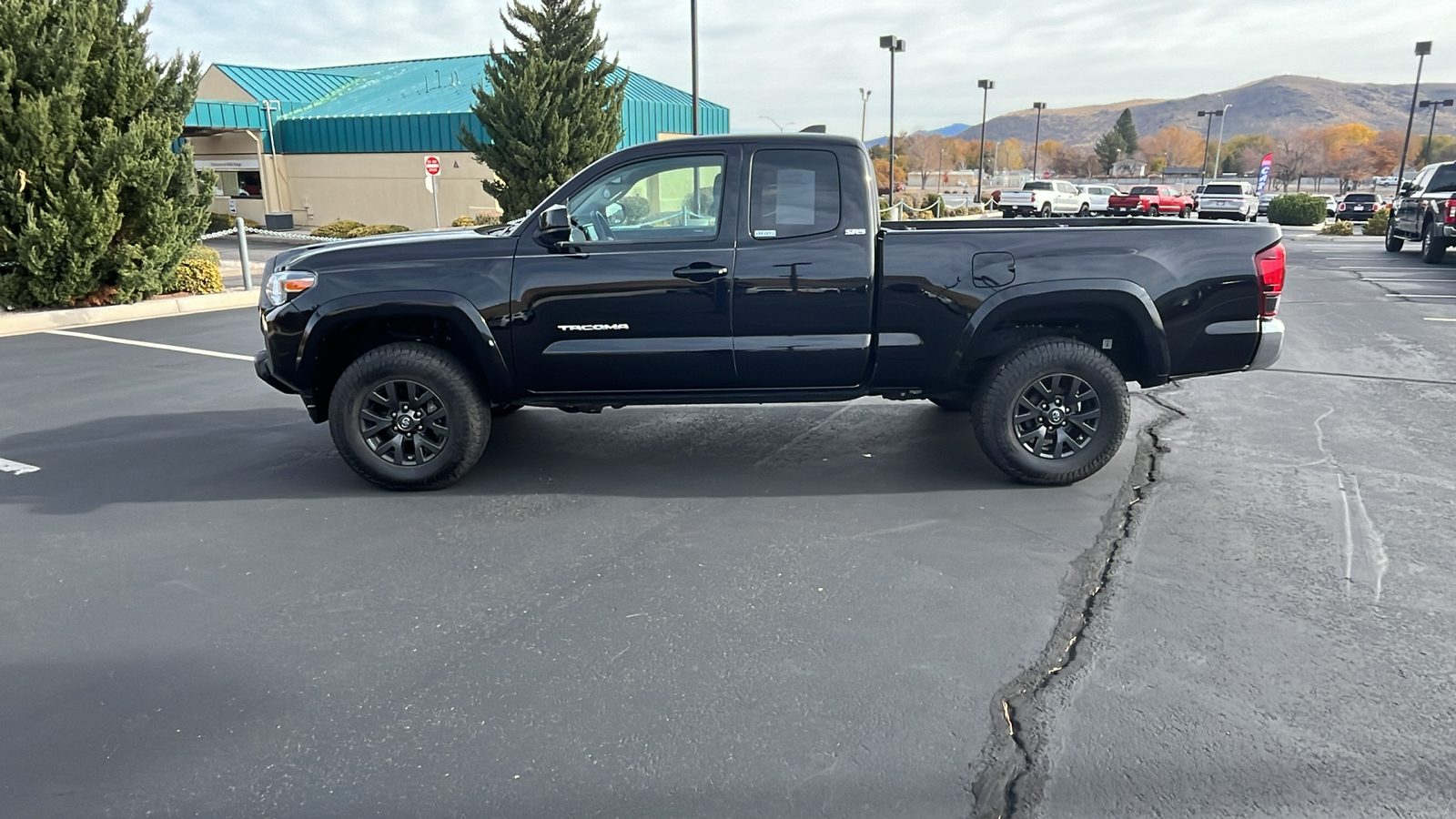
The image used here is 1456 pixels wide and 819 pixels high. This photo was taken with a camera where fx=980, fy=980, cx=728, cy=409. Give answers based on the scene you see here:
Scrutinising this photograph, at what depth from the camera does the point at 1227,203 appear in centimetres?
3616

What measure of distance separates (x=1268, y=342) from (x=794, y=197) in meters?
2.73

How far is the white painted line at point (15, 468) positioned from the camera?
6.03m

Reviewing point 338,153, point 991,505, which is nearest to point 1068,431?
point 991,505

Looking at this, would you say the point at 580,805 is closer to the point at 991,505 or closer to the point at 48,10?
the point at 991,505

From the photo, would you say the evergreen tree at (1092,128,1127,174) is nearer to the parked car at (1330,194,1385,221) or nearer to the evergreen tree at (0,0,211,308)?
the parked car at (1330,194,1385,221)

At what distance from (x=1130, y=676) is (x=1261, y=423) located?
416 centimetres

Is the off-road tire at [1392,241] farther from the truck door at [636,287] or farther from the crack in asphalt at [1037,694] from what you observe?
the truck door at [636,287]

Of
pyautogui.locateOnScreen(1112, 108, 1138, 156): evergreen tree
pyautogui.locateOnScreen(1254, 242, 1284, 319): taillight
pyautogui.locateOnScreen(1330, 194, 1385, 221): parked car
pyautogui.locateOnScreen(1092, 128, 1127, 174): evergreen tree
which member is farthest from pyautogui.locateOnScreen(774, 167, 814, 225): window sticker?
pyautogui.locateOnScreen(1112, 108, 1138, 156): evergreen tree

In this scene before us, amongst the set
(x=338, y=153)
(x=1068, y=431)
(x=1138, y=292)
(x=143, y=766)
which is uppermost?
(x=338, y=153)

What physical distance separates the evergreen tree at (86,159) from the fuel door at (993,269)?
11684 mm

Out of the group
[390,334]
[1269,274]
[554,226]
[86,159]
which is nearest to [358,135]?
[86,159]

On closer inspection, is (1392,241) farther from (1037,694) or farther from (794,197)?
(1037,694)

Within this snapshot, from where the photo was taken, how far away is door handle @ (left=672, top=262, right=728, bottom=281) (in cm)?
530

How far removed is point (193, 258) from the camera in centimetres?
1462
